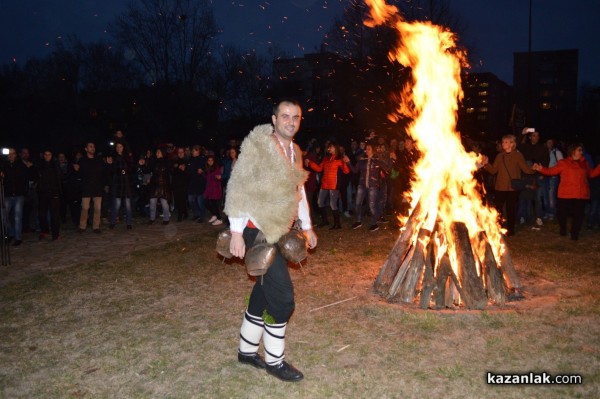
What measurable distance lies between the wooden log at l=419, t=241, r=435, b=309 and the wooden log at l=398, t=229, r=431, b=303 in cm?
8

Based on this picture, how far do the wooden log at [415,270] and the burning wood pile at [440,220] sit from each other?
13 millimetres

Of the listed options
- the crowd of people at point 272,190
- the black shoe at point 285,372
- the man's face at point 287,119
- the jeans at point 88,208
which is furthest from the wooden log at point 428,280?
the jeans at point 88,208

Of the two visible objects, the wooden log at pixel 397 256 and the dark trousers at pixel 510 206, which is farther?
the dark trousers at pixel 510 206

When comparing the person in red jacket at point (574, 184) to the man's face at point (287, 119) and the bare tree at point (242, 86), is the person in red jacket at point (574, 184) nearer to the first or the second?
the man's face at point (287, 119)

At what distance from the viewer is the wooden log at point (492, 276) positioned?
6.11 m

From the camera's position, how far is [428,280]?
607cm

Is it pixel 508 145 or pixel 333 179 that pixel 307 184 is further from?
pixel 508 145

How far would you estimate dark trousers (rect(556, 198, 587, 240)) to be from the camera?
10691 millimetres

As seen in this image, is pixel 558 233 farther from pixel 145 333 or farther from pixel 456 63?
pixel 145 333

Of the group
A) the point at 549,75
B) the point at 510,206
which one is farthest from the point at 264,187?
the point at 549,75

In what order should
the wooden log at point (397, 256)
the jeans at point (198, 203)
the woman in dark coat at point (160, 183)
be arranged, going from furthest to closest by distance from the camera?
the jeans at point (198, 203) → the woman in dark coat at point (160, 183) → the wooden log at point (397, 256)

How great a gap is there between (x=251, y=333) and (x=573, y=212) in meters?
9.38

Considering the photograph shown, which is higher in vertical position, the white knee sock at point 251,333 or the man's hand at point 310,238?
the man's hand at point 310,238

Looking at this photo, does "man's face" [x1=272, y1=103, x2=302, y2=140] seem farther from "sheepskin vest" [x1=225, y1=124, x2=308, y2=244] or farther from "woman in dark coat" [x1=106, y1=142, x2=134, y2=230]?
"woman in dark coat" [x1=106, y1=142, x2=134, y2=230]
